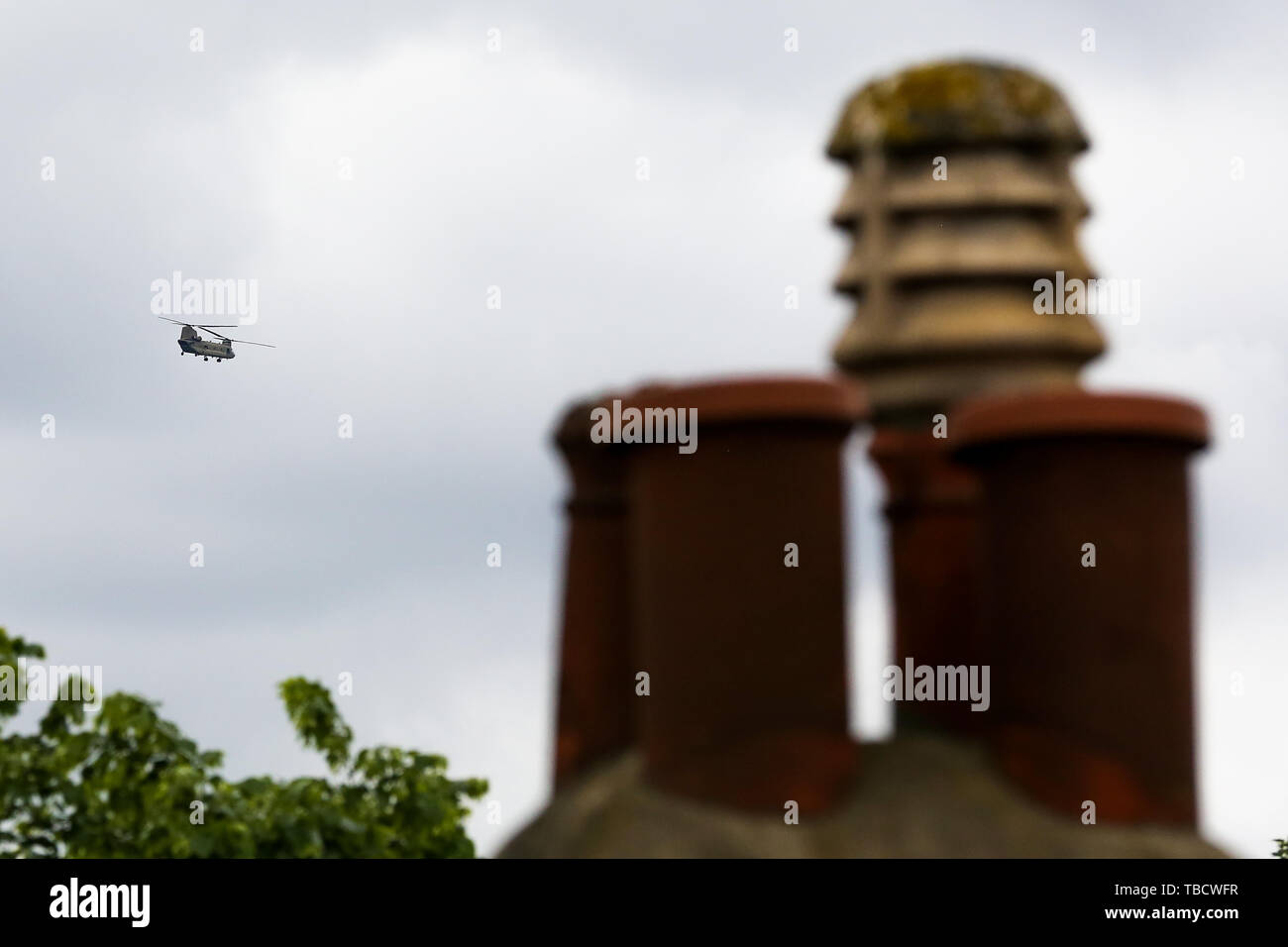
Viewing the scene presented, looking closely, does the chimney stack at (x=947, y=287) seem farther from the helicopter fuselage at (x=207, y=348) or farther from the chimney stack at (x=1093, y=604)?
the helicopter fuselage at (x=207, y=348)

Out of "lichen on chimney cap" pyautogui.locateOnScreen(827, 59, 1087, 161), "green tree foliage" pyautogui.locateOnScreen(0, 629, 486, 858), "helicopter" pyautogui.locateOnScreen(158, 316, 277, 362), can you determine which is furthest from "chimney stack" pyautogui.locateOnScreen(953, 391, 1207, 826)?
"helicopter" pyautogui.locateOnScreen(158, 316, 277, 362)

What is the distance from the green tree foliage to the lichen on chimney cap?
1011cm

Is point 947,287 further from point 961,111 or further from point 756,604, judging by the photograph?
point 756,604

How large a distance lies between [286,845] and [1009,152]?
11.3 meters

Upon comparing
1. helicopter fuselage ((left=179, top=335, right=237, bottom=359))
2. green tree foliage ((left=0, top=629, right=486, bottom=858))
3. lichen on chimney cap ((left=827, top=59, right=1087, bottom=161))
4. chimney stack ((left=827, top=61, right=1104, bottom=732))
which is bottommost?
green tree foliage ((left=0, top=629, right=486, bottom=858))

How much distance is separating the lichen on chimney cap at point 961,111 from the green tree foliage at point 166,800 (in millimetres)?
10111

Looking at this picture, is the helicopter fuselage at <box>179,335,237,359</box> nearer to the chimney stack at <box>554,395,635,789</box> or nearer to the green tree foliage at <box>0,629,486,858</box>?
the green tree foliage at <box>0,629,486,858</box>

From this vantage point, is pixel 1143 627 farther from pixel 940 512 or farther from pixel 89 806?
pixel 89 806

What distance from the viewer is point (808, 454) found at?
21.0m

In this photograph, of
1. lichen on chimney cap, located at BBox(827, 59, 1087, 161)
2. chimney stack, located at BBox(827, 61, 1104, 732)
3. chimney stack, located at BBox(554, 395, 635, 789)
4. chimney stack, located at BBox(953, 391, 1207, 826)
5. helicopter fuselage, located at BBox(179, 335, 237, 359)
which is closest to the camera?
chimney stack, located at BBox(953, 391, 1207, 826)

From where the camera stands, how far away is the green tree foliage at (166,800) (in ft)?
86.6

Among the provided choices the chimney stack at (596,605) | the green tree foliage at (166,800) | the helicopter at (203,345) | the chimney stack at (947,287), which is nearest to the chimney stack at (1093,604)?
the chimney stack at (947,287)

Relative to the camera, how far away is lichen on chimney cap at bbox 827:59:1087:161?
23641 millimetres
